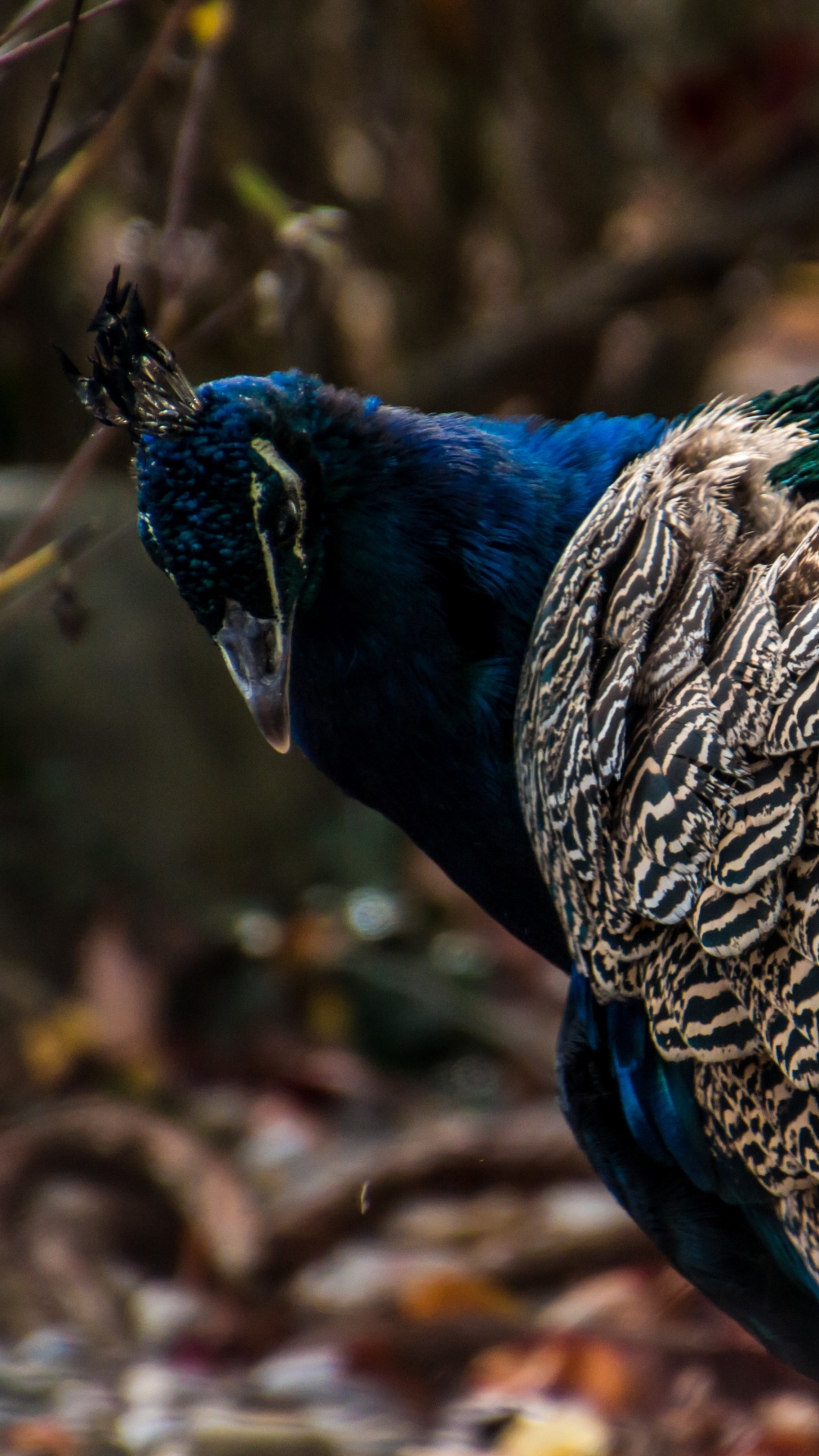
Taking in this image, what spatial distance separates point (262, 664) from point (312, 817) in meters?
3.33

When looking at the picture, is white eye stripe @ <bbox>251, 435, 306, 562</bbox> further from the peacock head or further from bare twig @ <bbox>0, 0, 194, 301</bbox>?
bare twig @ <bbox>0, 0, 194, 301</bbox>

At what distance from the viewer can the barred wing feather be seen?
2438 millimetres

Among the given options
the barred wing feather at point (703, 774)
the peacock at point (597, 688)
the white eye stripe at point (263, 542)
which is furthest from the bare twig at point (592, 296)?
the white eye stripe at point (263, 542)

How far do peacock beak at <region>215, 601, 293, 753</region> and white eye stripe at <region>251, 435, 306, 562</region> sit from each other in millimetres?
88

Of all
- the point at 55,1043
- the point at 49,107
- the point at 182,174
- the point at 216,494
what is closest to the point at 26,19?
the point at 49,107

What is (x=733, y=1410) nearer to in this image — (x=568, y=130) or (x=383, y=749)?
(x=383, y=749)

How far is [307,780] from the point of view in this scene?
5945 mm

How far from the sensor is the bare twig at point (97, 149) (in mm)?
2842

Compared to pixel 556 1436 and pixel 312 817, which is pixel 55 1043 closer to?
pixel 312 817

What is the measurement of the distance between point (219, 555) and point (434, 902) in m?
3.49

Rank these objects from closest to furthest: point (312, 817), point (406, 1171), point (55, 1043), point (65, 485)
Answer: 1. point (65, 485)
2. point (406, 1171)
3. point (55, 1043)
4. point (312, 817)

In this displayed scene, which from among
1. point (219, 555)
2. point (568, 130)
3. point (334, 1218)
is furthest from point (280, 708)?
point (568, 130)

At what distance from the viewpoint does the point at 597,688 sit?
2.65 m

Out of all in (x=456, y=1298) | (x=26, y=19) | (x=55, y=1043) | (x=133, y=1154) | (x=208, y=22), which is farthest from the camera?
(x=55, y=1043)
